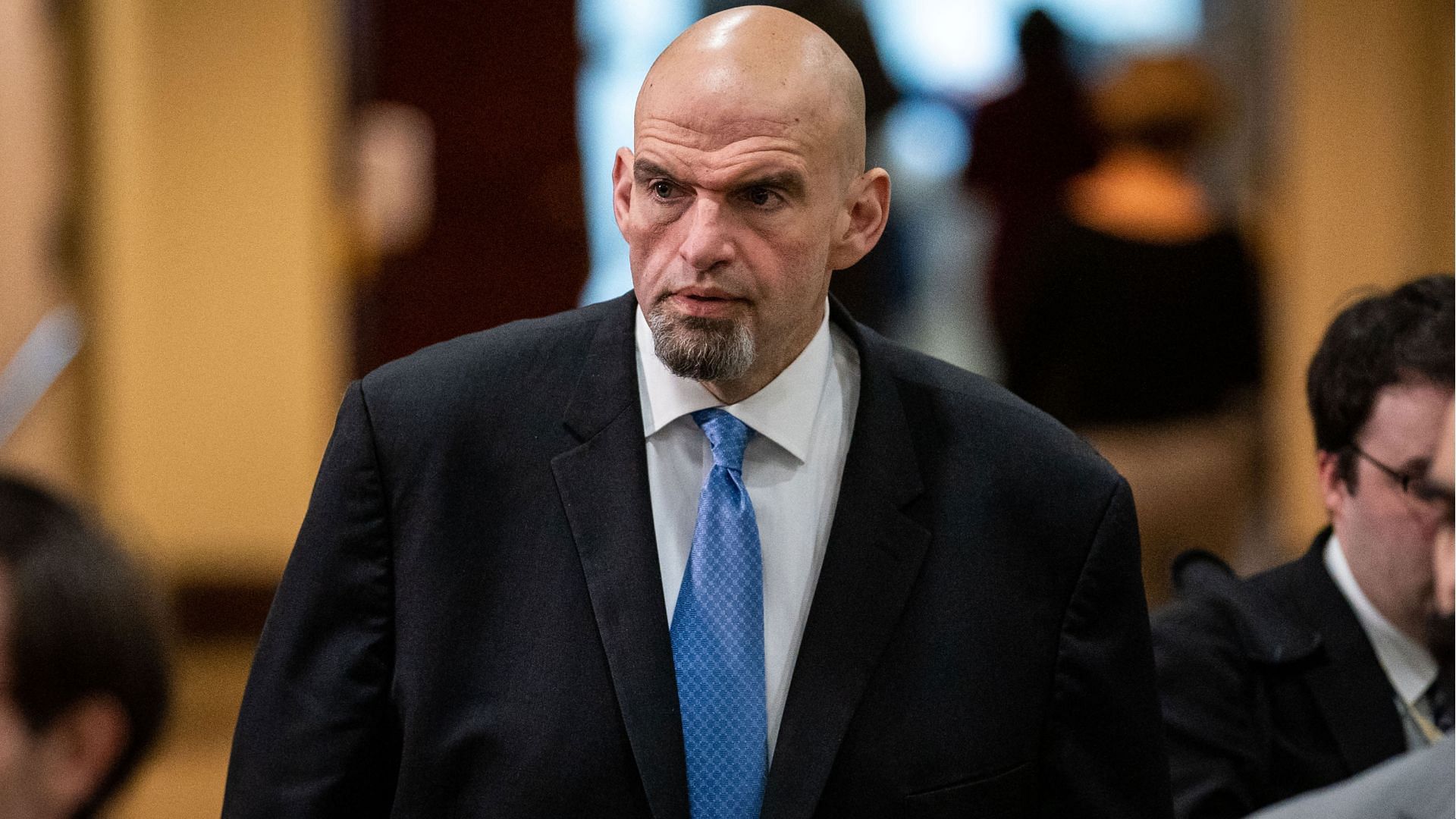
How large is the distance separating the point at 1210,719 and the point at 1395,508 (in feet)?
1.06

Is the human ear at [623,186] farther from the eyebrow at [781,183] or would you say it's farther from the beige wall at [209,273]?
the beige wall at [209,273]

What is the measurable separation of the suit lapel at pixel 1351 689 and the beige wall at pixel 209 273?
13.4ft

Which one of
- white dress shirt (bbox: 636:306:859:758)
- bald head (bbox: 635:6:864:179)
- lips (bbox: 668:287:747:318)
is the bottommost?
white dress shirt (bbox: 636:306:859:758)

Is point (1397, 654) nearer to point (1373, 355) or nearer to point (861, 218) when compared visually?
point (1373, 355)

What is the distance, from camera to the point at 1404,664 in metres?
2.06

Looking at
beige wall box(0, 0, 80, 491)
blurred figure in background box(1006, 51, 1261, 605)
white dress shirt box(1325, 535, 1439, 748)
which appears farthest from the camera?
beige wall box(0, 0, 80, 491)

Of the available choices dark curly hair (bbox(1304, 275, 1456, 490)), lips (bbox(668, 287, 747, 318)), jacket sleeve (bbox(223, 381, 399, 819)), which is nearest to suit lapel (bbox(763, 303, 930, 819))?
lips (bbox(668, 287, 747, 318))

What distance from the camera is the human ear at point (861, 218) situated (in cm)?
169

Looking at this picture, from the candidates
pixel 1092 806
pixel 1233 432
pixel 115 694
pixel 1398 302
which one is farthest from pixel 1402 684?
pixel 1233 432

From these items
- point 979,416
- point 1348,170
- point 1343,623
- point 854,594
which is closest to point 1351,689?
point 1343,623

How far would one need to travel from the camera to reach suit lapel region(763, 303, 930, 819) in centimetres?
158

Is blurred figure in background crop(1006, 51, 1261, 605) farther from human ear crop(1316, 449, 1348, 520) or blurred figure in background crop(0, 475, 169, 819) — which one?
blurred figure in background crop(0, 475, 169, 819)

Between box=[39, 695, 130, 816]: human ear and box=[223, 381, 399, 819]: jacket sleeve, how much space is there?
0.13 meters

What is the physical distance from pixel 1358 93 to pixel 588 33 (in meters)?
2.72
